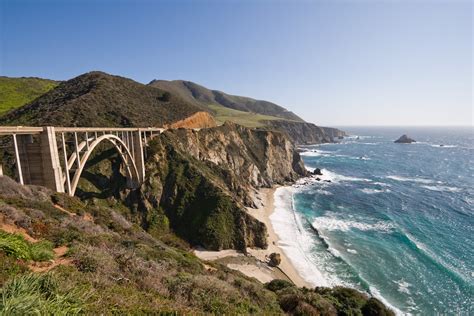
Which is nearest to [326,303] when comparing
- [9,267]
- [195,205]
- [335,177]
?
[9,267]

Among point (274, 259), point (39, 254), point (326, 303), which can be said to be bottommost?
point (274, 259)

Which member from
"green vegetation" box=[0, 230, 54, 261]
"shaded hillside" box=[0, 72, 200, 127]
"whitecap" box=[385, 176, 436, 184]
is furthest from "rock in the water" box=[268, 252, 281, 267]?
"whitecap" box=[385, 176, 436, 184]

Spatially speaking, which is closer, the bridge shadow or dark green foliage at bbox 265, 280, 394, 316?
dark green foliage at bbox 265, 280, 394, 316

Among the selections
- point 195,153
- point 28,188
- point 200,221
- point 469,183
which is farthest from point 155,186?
point 469,183

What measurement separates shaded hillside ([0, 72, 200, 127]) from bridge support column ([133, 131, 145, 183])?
38.6ft

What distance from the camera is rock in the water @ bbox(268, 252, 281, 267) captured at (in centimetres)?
3130

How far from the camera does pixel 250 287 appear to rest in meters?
13.5

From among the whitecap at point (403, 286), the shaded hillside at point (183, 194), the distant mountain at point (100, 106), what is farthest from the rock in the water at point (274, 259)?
the distant mountain at point (100, 106)

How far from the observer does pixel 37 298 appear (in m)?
4.85

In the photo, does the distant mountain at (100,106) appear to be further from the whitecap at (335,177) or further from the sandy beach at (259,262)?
the whitecap at (335,177)

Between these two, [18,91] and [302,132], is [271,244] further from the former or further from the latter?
[302,132]

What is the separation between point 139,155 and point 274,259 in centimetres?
2561

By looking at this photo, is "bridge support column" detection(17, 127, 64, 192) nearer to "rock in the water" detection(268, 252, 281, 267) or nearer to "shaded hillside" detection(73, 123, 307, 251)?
"shaded hillside" detection(73, 123, 307, 251)

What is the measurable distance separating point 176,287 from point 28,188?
15.5 m
